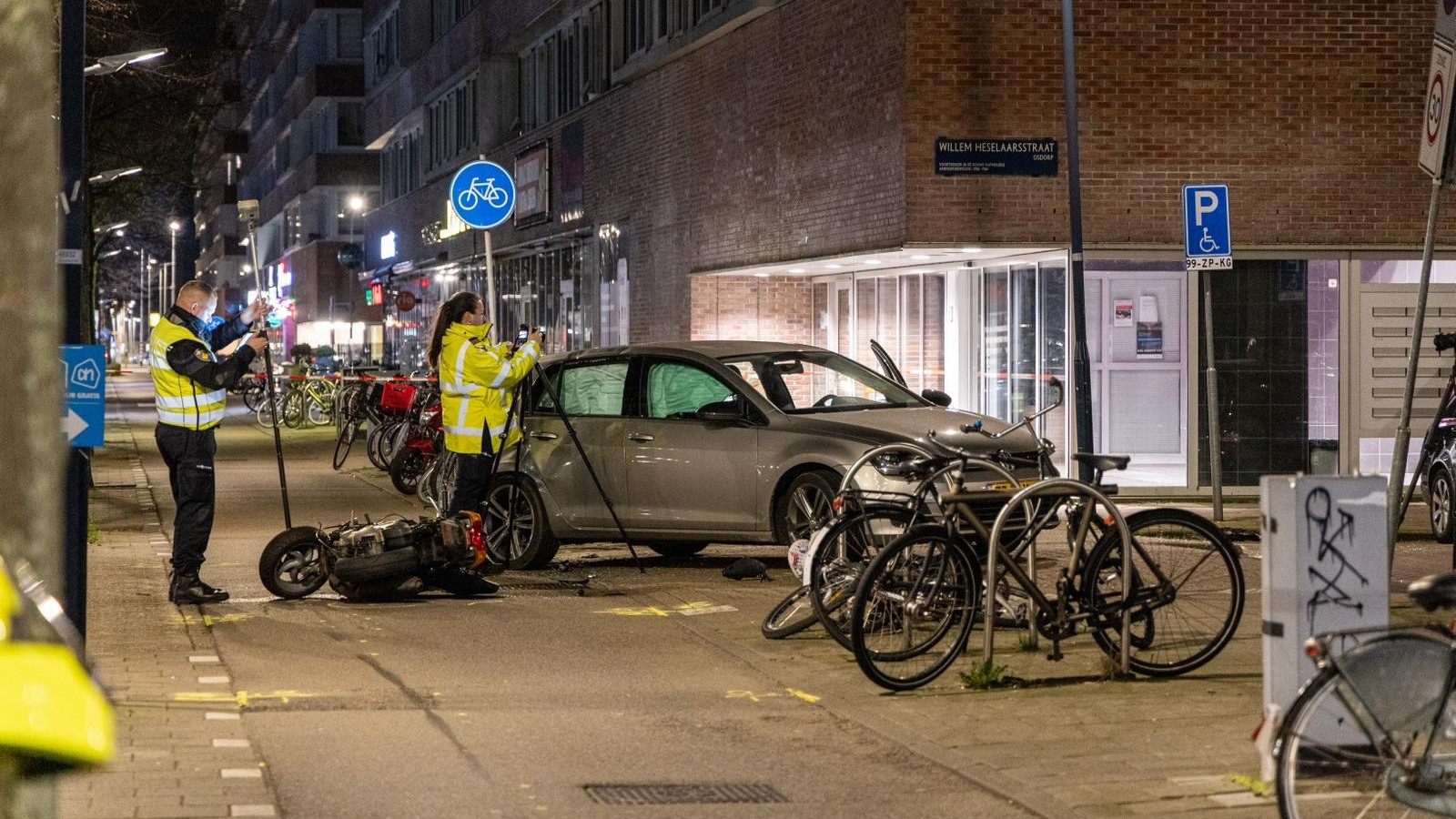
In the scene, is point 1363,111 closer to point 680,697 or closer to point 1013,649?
point 1013,649

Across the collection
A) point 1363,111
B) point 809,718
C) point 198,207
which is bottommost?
point 809,718

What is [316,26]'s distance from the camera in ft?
254

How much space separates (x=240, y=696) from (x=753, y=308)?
18.7 metres

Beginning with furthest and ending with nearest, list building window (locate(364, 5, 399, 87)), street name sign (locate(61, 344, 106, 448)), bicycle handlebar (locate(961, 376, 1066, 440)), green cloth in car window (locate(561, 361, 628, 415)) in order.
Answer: building window (locate(364, 5, 399, 87)) < green cloth in car window (locate(561, 361, 628, 415)) < bicycle handlebar (locate(961, 376, 1066, 440)) < street name sign (locate(61, 344, 106, 448))

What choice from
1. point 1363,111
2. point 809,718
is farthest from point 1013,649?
point 1363,111

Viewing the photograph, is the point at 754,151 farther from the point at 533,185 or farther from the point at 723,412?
the point at 533,185

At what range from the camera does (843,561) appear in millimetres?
10242

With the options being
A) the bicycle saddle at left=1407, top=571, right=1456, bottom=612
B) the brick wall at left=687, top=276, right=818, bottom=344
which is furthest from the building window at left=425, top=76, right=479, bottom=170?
the bicycle saddle at left=1407, top=571, right=1456, bottom=612

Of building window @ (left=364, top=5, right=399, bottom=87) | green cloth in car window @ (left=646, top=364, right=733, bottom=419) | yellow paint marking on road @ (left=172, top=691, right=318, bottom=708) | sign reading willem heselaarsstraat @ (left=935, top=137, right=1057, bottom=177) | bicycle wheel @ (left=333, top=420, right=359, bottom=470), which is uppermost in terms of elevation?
building window @ (left=364, top=5, right=399, bottom=87)

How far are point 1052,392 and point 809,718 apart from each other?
41.9 feet

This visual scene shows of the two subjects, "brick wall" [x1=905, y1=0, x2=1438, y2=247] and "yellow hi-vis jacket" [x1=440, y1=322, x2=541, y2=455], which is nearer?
"yellow hi-vis jacket" [x1=440, y1=322, x2=541, y2=455]

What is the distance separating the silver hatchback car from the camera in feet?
45.3

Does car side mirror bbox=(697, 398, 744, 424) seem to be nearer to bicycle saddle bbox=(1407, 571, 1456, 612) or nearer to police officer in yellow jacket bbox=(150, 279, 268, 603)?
police officer in yellow jacket bbox=(150, 279, 268, 603)

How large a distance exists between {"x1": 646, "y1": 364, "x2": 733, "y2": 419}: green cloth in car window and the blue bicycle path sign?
4888 mm
